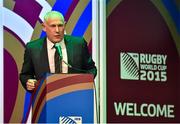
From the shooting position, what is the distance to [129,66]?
17.4 ft

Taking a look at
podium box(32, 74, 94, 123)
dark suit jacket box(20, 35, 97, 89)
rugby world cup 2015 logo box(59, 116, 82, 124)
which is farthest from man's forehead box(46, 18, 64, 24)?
rugby world cup 2015 logo box(59, 116, 82, 124)

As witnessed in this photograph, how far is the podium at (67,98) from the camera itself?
11.4 ft

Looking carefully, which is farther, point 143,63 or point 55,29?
point 143,63

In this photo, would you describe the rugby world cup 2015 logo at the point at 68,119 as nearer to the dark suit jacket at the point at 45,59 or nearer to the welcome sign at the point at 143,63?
the dark suit jacket at the point at 45,59

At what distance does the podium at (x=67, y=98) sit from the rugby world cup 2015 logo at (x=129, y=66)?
5.68 feet

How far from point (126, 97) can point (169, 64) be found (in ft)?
1.66

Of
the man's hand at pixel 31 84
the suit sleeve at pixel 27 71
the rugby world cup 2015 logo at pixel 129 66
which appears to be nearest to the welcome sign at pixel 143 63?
the rugby world cup 2015 logo at pixel 129 66

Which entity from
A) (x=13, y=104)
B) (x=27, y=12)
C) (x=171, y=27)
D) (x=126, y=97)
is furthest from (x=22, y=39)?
(x=171, y=27)

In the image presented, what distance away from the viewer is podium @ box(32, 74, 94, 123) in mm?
3473

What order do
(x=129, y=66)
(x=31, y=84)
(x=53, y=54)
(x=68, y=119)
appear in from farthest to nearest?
(x=129, y=66)
(x=53, y=54)
(x=31, y=84)
(x=68, y=119)

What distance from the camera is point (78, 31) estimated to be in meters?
5.08

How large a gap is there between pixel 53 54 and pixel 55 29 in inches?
7.3

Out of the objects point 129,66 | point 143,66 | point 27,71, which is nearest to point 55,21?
point 27,71

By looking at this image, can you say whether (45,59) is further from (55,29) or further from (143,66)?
(143,66)
